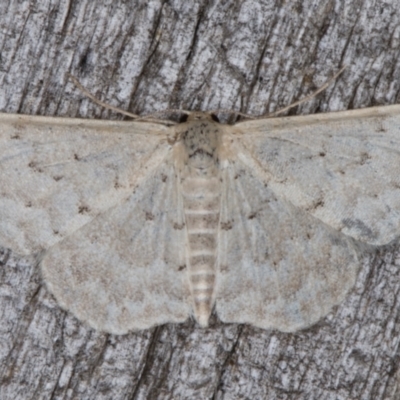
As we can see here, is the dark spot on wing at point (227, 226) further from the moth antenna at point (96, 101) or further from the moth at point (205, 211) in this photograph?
the moth antenna at point (96, 101)

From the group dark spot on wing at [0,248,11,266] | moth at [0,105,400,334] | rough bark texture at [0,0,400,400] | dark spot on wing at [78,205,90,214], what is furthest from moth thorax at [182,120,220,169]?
dark spot on wing at [0,248,11,266]

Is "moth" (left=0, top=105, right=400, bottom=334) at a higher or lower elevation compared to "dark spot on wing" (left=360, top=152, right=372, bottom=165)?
lower

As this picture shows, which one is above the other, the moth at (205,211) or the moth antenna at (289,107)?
the moth antenna at (289,107)

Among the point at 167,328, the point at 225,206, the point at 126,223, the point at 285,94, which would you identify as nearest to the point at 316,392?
the point at 167,328

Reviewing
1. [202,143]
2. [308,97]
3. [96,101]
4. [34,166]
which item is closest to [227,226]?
[202,143]

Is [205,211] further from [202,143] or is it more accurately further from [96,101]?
[96,101]

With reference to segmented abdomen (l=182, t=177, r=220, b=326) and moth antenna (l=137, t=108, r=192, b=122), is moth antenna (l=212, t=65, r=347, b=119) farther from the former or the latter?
segmented abdomen (l=182, t=177, r=220, b=326)

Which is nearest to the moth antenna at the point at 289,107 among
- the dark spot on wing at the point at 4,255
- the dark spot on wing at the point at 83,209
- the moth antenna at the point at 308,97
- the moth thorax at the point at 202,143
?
the moth antenna at the point at 308,97
